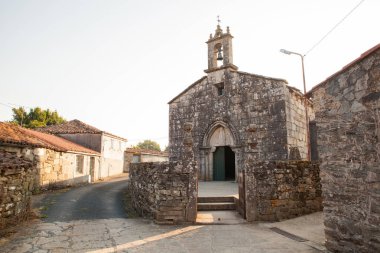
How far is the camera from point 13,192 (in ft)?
24.3

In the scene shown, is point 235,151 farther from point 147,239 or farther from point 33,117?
point 33,117

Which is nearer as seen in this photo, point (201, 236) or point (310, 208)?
point (201, 236)

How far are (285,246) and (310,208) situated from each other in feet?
11.0

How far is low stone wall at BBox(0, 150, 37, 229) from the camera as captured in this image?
694cm

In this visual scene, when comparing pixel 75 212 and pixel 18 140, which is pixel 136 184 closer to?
pixel 75 212

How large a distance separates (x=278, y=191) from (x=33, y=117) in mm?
34417

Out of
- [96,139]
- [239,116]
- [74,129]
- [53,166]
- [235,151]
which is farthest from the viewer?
[74,129]

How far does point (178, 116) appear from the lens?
16188 mm

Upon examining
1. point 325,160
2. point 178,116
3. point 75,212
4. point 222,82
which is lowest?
point 75,212

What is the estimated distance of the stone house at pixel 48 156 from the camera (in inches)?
561

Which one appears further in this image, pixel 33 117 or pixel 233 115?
pixel 33 117

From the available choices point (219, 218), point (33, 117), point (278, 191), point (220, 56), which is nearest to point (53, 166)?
point (220, 56)

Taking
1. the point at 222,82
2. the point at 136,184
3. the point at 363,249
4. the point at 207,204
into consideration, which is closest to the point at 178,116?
the point at 222,82

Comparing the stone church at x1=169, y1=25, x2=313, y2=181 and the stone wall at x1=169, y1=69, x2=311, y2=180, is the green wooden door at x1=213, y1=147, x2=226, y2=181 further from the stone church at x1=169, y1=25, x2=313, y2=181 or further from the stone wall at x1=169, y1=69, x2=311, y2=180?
the stone wall at x1=169, y1=69, x2=311, y2=180
